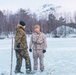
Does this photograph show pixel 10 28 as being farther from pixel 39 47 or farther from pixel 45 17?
pixel 39 47

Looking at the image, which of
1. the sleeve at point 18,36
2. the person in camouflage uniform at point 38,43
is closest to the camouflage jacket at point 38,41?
the person in camouflage uniform at point 38,43

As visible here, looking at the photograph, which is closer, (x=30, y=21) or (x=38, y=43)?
(x=38, y=43)

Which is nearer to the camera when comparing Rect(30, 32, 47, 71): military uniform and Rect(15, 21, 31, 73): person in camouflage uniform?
Rect(15, 21, 31, 73): person in camouflage uniform

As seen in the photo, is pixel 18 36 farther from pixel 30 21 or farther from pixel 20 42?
pixel 30 21

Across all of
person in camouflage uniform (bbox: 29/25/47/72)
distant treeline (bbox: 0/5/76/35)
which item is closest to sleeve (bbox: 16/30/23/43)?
person in camouflage uniform (bbox: 29/25/47/72)

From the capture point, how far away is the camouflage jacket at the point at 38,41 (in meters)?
→ 8.66

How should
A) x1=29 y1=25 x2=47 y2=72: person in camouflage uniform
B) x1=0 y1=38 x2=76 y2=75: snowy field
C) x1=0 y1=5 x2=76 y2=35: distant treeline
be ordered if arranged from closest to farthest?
1. x1=29 y1=25 x2=47 y2=72: person in camouflage uniform
2. x1=0 y1=38 x2=76 y2=75: snowy field
3. x1=0 y1=5 x2=76 y2=35: distant treeline

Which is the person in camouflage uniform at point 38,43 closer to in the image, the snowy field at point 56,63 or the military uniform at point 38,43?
the military uniform at point 38,43

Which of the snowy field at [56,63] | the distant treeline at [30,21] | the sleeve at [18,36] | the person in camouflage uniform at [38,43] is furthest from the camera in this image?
the distant treeline at [30,21]

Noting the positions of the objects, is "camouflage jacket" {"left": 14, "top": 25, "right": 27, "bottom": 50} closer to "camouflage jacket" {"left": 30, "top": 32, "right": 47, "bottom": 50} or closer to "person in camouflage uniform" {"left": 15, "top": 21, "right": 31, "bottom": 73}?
"person in camouflage uniform" {"left": 15, "top": 21, "right": 31, "bottom": 73}

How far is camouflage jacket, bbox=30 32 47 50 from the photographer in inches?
341

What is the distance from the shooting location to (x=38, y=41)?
8.68 meters

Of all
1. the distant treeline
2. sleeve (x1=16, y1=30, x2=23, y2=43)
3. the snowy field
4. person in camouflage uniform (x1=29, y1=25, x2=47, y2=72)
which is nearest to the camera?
sleeve (x1=16, y1=30, x2=23, y2=43)

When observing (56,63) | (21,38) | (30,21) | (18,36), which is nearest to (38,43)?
(21,38)
